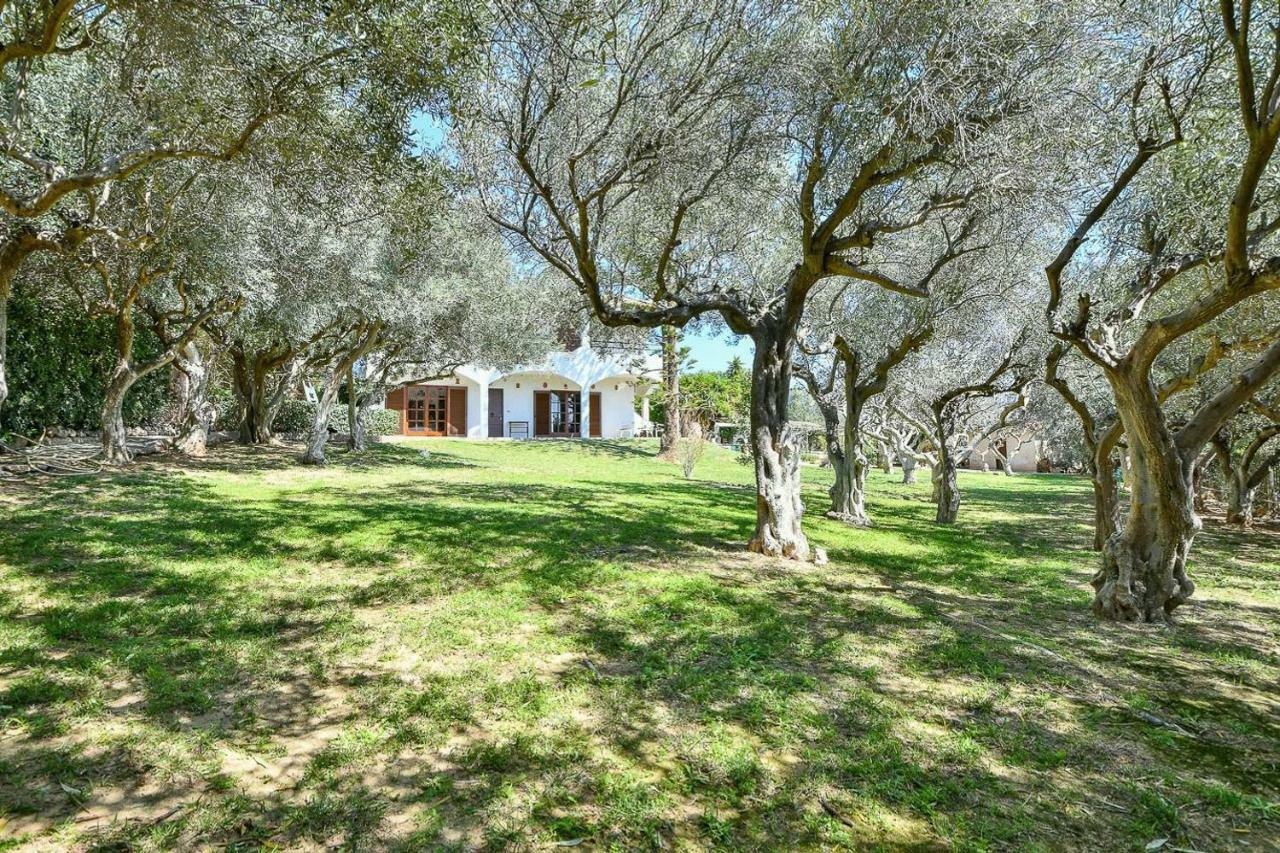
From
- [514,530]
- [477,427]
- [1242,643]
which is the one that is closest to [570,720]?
[514,530]

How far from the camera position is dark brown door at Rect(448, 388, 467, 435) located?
32688 millimetres

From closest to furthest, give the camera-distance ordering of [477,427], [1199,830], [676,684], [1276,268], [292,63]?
[1199,830]
[676,684]
[1276,268]
[292,63]
[477,427]

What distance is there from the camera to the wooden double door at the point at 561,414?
34094mm

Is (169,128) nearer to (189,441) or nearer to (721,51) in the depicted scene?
(721,51)

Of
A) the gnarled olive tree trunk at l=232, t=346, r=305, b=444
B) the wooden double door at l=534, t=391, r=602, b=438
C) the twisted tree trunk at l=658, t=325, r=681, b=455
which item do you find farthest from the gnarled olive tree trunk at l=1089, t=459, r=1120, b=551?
the wooden double door at l=534, t=391, r=602, b=438

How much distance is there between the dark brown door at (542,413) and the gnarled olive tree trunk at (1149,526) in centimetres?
2990

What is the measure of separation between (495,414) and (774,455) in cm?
2753

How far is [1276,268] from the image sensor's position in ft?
14.0

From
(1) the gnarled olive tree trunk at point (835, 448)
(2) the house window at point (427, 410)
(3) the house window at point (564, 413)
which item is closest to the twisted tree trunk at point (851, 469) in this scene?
(1) the gnarled olive tree trunk at point (835, 448)

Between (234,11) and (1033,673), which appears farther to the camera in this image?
(234,11)

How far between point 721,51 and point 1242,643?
663 cm

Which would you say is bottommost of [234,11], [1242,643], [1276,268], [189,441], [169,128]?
[1242,643]

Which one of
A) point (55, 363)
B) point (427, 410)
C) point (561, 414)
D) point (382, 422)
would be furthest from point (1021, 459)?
point (55, 363)

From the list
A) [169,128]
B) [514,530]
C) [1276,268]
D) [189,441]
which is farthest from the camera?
[189,441]
